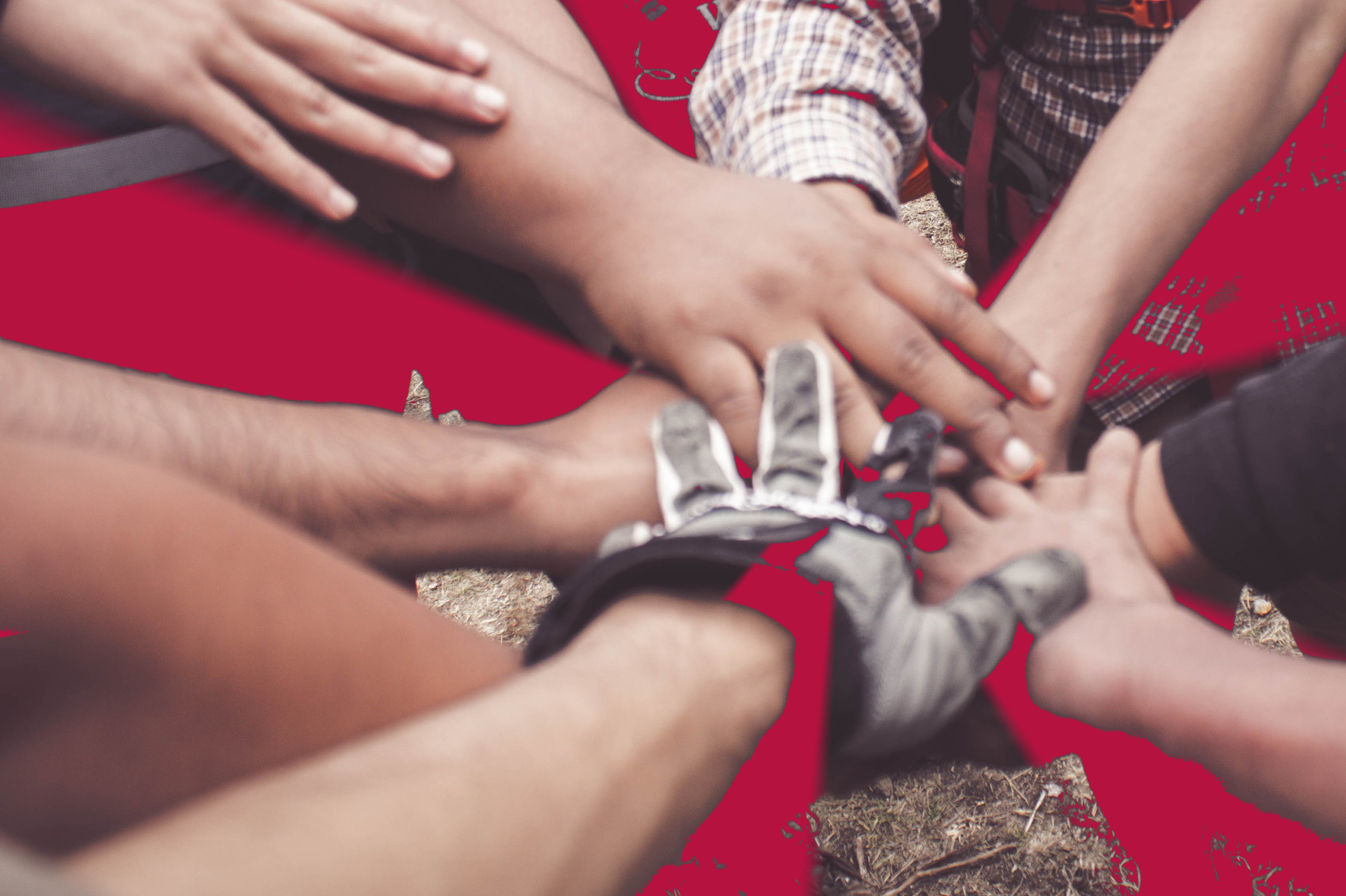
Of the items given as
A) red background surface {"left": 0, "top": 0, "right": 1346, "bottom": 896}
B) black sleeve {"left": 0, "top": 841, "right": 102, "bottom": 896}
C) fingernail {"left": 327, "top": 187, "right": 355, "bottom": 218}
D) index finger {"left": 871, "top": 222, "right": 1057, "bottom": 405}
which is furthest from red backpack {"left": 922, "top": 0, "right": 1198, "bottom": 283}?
A: black sleeve {"left": 0, "top": 841, "right": 102, "bottom": 896}

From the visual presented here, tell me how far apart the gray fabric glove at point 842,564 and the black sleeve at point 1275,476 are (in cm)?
9

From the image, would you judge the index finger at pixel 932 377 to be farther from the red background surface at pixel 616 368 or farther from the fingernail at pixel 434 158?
the fingernail at pixel 434 158

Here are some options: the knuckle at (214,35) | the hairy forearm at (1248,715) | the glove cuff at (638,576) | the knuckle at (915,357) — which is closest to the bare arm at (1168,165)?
the knuckle at (915,357)

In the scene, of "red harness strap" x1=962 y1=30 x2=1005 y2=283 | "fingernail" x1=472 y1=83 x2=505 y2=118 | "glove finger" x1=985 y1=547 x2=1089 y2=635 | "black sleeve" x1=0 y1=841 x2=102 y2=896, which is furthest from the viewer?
"red harness strap" x1=962 y1=30 x2=1005 y2=283

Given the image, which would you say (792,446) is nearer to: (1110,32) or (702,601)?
(702,601)

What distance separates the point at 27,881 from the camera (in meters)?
0.17

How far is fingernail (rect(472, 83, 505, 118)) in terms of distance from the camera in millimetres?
592

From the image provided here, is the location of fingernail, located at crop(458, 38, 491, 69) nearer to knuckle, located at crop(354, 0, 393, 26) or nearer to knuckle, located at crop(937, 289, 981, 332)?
knuckle, located at crop(354, 0, 393, 26)

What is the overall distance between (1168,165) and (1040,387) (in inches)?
8.9

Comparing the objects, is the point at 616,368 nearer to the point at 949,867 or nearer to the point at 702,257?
the point at 702,257

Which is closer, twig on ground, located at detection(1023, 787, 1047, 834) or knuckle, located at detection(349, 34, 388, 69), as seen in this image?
knuckle, located at detection(349, 34, 388, 69)

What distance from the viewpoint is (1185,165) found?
616 millimetres

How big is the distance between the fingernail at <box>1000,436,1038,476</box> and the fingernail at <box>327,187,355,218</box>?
517 millimetres

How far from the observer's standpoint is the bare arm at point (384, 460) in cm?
49
